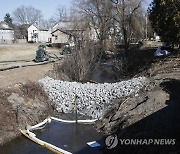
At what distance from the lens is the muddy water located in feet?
45.6

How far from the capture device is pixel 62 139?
49.6ft

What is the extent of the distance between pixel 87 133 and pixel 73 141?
1110 millimetres

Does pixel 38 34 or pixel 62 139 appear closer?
pixel 62 139

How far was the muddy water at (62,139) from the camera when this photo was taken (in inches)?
547

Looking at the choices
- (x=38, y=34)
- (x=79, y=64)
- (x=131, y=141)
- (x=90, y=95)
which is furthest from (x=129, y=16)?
(x=38, y=34)

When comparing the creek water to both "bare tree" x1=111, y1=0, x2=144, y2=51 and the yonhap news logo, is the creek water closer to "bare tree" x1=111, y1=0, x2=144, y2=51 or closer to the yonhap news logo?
the yonhap news logo

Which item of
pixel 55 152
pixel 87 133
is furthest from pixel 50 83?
pixel 55 152

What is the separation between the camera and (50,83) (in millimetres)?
21359

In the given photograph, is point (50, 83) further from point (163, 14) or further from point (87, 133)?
point (163, 14)

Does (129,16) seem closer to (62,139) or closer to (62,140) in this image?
(62,139)

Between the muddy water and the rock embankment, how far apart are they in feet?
6.29

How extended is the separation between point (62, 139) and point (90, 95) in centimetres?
487

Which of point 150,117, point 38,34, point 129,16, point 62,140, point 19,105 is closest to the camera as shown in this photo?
point 150,117

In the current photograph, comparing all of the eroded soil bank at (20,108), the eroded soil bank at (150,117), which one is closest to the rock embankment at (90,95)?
the eroded soil bank at (20,108)
